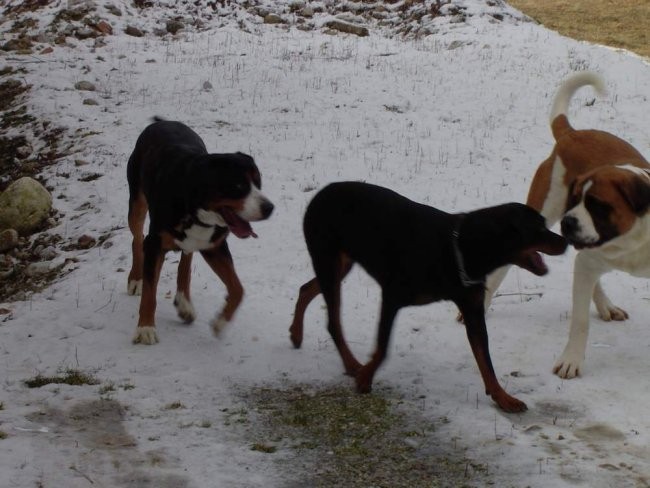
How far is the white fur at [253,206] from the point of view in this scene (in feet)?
16.9

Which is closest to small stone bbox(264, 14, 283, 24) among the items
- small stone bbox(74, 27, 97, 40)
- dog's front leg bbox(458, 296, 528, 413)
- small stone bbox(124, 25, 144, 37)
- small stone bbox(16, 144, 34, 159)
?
small stone bbox(124, 25, 144, 37)

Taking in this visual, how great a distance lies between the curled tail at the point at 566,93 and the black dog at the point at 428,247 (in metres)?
1.87

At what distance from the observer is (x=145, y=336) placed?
570 centimetres

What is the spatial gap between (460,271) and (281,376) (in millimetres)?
1404

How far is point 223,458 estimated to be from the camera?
13.3 feet

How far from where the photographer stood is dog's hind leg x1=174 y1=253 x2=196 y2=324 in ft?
19.9

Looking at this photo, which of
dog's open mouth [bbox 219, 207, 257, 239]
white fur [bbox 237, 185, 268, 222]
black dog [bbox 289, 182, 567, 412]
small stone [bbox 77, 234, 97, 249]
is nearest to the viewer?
black dog [bbox 289, 182, 567, 412]

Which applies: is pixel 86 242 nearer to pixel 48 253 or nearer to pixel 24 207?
pixel 48 253

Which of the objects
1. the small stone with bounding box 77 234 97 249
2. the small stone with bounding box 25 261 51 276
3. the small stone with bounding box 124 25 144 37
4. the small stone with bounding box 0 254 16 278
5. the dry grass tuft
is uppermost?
the dry grass tuft

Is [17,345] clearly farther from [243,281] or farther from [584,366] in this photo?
[584,366]

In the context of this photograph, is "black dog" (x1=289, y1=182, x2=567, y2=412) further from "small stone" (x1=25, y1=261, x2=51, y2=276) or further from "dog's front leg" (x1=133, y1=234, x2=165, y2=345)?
"small stone" (x1=25, y1=261, x2=51, y2=276)

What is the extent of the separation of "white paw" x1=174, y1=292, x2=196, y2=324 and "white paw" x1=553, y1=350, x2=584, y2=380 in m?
2.58

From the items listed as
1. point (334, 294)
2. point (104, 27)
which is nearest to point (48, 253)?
point (334, 294)

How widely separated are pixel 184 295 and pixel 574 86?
325cm
